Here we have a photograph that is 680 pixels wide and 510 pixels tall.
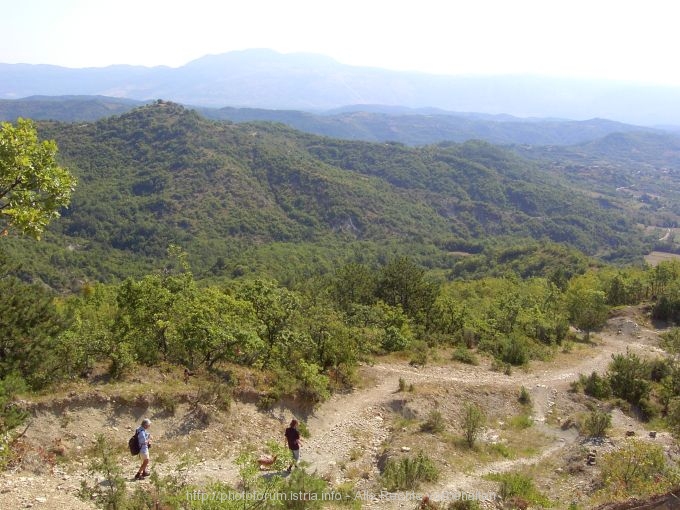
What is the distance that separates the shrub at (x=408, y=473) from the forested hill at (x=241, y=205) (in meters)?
83.3

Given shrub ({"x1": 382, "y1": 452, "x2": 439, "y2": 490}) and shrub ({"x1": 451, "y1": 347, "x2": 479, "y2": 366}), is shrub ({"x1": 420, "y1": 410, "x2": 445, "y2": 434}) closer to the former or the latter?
shrub ({"x1": 382, "y1": 452, "x2": 439, "y2": 490})

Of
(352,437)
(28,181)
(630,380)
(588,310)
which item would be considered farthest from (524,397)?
(28,181)

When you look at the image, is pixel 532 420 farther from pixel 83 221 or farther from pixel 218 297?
pixel 83 221

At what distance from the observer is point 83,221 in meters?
→ 116

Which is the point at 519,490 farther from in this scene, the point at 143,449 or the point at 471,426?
the point at 143,449

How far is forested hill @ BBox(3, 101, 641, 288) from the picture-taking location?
11425cm

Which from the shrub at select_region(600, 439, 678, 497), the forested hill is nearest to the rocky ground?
Answer: the shrub at select_region(600, 439, 678, 497)

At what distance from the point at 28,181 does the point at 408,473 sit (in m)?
10.9

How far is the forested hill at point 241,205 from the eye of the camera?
114 m

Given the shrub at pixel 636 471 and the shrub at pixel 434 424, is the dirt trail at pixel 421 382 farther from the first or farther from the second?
the shrub at pixel 636 471

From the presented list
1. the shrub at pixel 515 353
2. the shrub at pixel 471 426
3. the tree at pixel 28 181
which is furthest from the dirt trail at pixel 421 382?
the tree at pixel 28 181

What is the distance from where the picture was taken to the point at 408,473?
38.5ft

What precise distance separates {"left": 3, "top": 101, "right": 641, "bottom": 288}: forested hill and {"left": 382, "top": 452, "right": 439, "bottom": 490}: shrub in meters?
83.3

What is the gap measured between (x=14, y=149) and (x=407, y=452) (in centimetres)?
1206
